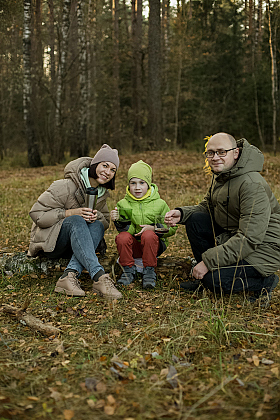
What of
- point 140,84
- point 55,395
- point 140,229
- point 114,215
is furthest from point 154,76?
point 55,395

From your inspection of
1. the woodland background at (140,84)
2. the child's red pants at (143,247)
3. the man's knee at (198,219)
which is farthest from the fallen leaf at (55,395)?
the woodland background at (140,84)

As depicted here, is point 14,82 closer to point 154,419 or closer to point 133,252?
point 133,252

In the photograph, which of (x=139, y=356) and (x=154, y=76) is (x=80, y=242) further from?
(x=154, y=76)

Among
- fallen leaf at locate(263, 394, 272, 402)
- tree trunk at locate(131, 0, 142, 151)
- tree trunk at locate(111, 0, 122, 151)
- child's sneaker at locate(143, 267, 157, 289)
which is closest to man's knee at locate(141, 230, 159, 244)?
child's sneaker at locate(143, 267, 157, 289)

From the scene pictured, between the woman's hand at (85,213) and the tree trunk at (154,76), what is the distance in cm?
1068

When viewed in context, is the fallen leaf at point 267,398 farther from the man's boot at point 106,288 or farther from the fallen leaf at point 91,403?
the man's boot at point 106,288

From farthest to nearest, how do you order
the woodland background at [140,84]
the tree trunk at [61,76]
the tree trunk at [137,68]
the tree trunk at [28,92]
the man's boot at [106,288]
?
1. the tree trunk at [137,68]
2. the woodland background at [140,84]
3. the tree trunk at [61,76]
4. the tree trunk at [28,92]
5. the man's boot at [106,288]

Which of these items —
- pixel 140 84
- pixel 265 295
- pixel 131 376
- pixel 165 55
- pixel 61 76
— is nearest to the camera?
pixel 131 376

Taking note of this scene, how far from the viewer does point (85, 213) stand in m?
3.86

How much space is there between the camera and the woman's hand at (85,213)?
3.85m

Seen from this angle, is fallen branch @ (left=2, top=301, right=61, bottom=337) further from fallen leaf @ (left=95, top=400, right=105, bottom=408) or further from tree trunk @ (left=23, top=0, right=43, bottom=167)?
tree trunk @ (left=23, top=0, right=43, bottom=167)

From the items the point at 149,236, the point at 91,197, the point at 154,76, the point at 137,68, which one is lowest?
the point at 149,236

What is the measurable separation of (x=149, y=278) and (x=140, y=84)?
49.8 feet

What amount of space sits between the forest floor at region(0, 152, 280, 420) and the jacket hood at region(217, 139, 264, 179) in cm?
108
